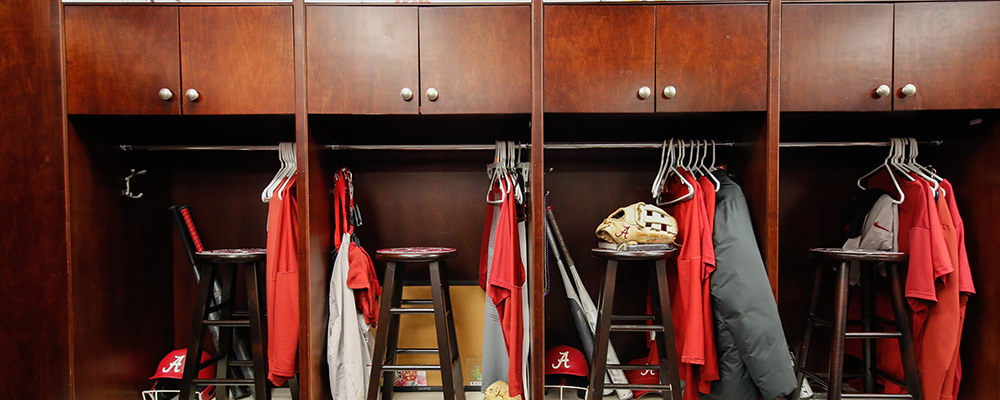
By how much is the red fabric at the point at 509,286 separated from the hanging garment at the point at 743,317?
0.75 metres

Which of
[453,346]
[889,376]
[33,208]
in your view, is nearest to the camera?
[33,208]

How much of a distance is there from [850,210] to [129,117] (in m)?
3.14

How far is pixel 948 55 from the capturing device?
5.54ft

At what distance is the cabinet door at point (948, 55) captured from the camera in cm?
168

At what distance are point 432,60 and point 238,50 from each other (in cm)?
75

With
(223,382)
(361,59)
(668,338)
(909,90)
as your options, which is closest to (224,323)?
(223,382)

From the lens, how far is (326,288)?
6.25ft

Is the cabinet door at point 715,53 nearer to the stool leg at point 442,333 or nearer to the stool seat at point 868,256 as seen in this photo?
the stool seat at point 868,256

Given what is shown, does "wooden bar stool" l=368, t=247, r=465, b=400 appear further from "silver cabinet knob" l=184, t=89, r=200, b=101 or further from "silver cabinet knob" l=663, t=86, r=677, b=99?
"silver cabinet knob" l=663, t=86, r=677, b=99

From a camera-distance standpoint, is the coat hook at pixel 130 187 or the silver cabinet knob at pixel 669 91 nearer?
the silver cabinet knob at pixel 669 91

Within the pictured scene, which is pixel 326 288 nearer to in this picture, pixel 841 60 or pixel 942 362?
pixel 841 60

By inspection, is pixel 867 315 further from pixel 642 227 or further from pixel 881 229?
pixel 642 227

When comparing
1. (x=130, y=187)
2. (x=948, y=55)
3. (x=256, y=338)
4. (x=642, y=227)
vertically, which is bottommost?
(x=256, y=338)

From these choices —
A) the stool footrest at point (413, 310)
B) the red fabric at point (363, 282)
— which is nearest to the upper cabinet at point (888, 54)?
the stool footrest at point (413, 310)
